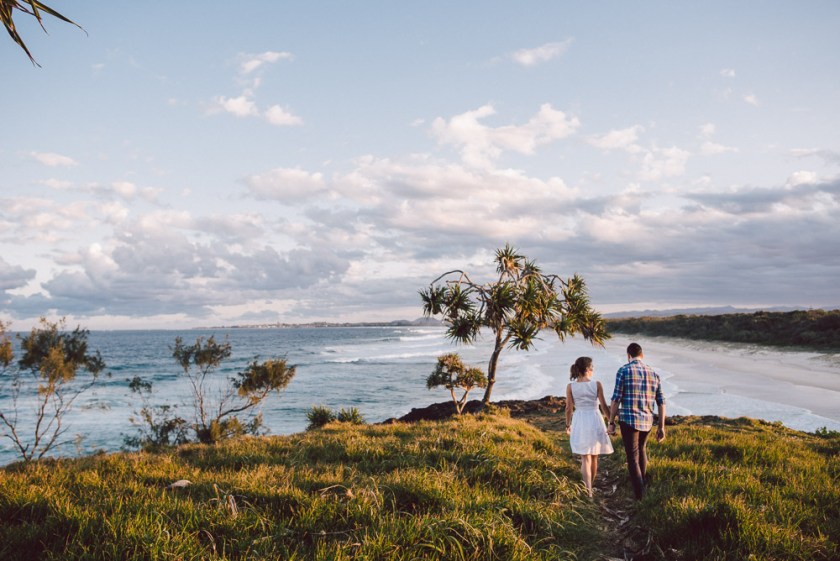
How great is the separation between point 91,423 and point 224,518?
27.5 meters

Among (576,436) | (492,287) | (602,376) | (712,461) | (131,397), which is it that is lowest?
(131,397)

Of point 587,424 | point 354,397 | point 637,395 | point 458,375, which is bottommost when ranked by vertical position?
point 354,397

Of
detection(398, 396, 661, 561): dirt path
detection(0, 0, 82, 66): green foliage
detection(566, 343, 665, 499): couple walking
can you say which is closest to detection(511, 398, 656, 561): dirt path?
detection(398, 396, 661, 561): dirt path

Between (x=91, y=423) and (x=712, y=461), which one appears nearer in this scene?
(x=712, y=461)

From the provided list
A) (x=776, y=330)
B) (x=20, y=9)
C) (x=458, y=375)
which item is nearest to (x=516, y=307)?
(x=458, y=375)

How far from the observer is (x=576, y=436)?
6.80m

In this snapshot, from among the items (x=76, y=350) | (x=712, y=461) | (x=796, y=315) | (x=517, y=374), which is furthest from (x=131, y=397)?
(x=796, y=315)

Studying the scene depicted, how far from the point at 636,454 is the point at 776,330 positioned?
190 feet

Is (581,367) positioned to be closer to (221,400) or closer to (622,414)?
(622,414)

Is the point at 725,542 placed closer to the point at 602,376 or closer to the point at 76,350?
the point at 76,350

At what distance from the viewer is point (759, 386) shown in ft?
78.4

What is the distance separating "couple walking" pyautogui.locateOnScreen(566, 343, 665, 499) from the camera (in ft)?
21.3

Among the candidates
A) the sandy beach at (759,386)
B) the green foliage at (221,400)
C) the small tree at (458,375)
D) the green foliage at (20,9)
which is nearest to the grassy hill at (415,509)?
the green foliage at (20,9)

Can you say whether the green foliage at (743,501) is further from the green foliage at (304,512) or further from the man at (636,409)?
the green foliage at (304,512)
